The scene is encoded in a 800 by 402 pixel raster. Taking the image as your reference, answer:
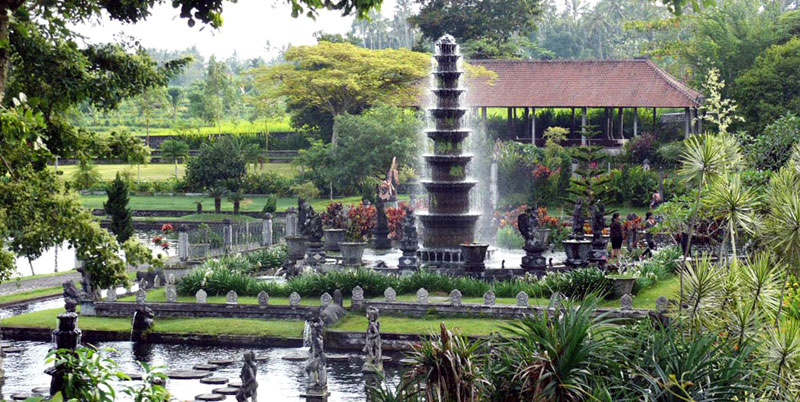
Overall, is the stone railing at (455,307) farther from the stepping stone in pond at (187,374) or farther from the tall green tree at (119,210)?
the tall green tree at (119,210)

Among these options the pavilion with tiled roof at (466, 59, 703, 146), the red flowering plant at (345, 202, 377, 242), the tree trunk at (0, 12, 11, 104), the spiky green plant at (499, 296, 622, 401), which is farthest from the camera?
the pavilion with tiled roof at (466, 59, 703, 146)

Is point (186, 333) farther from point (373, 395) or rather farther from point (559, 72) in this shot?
point (559, 72)


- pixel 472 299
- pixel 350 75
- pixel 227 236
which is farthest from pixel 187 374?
pixel 350 75

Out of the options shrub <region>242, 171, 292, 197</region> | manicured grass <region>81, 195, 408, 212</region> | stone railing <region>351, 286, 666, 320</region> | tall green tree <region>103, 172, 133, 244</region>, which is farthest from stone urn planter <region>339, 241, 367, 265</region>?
shrub <region>242, 171, 292, 197</region>

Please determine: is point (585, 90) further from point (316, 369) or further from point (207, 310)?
point (316, 369)

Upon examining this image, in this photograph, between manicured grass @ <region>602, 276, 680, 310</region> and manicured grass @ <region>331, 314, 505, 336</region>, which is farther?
manicured grass @ <region>602, 276, 680, 310</region>

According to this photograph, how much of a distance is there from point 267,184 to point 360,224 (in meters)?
23.1

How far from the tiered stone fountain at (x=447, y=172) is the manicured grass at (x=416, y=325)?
695cm

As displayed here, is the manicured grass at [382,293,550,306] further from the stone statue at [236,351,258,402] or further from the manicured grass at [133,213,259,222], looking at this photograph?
the manicured grass at [133,213,259,222]

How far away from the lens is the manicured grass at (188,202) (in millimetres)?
56997

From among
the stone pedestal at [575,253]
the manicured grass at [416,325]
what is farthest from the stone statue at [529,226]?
the manicured grass at [416,325]

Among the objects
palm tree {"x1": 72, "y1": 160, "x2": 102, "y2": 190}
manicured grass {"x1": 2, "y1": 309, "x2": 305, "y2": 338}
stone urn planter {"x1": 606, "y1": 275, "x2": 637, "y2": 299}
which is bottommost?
manicured grass {"x1": 2, "y1": 309, "x2": 305, "y2": 338}

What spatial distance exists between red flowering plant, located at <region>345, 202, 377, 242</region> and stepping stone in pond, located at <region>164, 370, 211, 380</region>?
55.5 ft

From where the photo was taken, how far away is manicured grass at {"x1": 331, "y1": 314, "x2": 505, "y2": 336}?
24844mm
